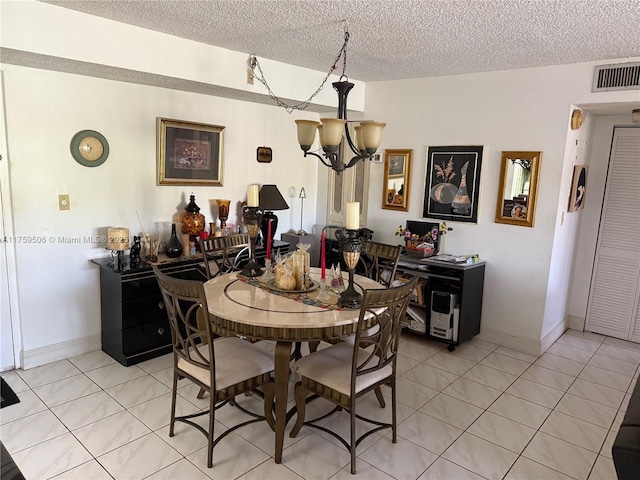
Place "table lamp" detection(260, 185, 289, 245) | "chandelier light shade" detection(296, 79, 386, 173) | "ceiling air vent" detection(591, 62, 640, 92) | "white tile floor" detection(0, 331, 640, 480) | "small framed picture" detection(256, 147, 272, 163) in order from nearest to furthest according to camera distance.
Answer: "white tile floor" detection(0, 331, 640, 480), "chandelier light shade" detection(296, 79, 386, 173), "ceiling air vent" detection(591, 62, 640, 92), "table lamp" detection(260, 185, 289, 245), "small framed picture" detection(256, 147, 272, 163)

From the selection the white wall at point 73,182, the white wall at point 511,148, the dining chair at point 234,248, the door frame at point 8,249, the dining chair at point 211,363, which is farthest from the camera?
the white wall at point 511,148

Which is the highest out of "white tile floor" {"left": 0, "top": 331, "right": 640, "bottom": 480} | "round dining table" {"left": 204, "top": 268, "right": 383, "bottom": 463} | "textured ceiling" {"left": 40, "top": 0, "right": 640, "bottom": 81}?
"textured ceiling" {"left": 40, "top": 0, "right": 640, "bottom": 81}

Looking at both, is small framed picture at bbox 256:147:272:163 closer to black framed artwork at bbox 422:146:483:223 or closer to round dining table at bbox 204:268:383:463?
black framed artwork at bbox 422:146:483:223

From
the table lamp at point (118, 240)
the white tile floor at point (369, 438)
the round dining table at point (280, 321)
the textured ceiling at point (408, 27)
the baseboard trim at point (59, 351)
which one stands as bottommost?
the white tile floor at point (369, 438)

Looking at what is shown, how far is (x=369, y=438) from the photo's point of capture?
2568mm

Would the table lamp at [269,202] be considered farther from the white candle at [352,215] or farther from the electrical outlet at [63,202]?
the white candle at [352,215]

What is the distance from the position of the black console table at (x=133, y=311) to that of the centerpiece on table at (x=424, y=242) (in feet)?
6.90

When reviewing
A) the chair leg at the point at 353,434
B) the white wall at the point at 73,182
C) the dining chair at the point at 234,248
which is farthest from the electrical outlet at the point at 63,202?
the chair leg at the point at 353,434

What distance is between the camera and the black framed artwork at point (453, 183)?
159 inches

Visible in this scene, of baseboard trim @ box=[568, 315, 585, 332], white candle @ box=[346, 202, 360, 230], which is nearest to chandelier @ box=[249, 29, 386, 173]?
white candle @ box=[346, 202, 360, 230]

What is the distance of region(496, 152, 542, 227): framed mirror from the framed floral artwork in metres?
2.60

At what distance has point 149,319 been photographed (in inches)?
134

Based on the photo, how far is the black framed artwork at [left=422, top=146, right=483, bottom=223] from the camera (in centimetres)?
403

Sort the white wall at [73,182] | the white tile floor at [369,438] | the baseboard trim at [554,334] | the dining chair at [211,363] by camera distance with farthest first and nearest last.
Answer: the baseboard trim at [554,334], the white wall at [73,182], the white tile floor at [369,438], the dining chair at [211,363]
